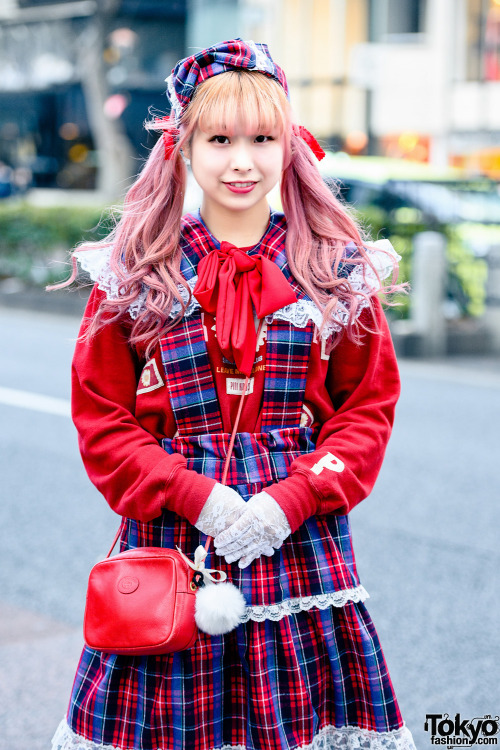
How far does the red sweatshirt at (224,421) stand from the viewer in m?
2.01

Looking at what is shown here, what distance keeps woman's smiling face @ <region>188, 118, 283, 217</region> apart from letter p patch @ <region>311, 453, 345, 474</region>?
22.0 inches

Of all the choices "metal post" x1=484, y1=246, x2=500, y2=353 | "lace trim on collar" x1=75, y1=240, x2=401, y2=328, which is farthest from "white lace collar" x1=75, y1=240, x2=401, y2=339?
"metal post" x1=484, y1=246, x2=500, y2=353

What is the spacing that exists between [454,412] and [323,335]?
18.8 feet

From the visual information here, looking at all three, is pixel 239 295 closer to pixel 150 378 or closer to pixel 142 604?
pixel 150 378

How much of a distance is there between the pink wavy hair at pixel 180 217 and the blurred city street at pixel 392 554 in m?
0.90

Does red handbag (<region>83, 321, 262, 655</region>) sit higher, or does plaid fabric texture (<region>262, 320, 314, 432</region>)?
plaid fabric texture (<region>262, 320, 314, 432</region>)

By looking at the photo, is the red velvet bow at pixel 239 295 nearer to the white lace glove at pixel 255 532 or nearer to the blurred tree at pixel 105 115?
the white lace glove at pixel 255 532

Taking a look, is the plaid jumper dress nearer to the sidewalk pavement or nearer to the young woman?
the young woman

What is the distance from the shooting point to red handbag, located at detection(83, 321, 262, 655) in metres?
1.92

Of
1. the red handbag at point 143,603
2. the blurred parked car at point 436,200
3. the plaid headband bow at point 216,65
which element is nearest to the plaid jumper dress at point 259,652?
the red handbag at point 143,603

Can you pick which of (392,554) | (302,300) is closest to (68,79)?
(392,554)

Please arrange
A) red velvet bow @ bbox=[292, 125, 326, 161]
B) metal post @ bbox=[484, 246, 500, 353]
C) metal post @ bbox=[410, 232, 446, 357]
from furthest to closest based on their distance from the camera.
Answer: metal post @ bbox=[484, 246, 500, 353] < metal post @ bbox=[410, 232, 446, 357] < red velvet bow @ bbox=[292, 125, 326, 161]

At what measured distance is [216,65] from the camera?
2.03 meters

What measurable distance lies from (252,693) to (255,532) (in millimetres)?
349
